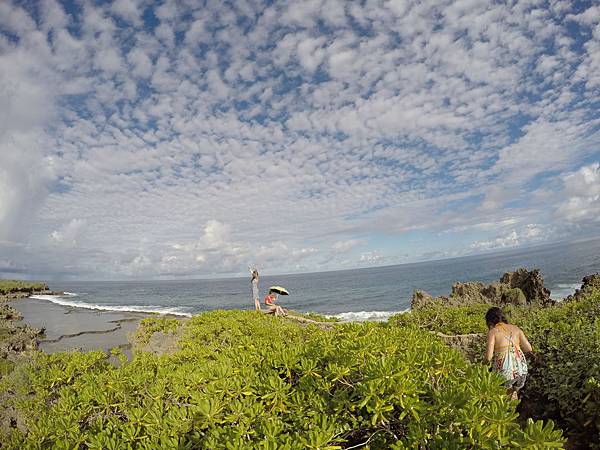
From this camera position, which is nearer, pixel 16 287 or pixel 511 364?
pixel 511 364

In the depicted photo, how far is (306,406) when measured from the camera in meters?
3.21

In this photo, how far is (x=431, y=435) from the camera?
8.31 feet

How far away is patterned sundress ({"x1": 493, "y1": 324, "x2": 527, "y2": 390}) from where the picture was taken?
16.7 feet

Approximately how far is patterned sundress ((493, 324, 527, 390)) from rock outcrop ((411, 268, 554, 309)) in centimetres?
1575

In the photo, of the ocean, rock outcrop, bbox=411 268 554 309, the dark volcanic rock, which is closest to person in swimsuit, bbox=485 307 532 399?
rock outcrop, bbox=411 268 554 309

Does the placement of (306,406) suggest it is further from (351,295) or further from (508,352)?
(351,295)

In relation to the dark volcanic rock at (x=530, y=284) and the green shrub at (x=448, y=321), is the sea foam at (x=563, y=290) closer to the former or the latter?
the dark volcanic rock at (x=530, y=284)

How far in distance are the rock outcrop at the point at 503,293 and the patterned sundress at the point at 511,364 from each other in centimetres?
1575

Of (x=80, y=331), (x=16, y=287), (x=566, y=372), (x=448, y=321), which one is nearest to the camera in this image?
(x=566, y=372)

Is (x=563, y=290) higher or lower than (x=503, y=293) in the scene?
lower

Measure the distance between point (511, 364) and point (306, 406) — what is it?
3722mm

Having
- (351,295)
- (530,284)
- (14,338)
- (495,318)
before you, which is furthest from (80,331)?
(351,295)

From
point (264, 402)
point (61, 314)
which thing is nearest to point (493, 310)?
point (264, 402)

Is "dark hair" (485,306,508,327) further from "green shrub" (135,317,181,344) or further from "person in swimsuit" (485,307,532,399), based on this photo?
"green shrub" (135,317,181,344)
